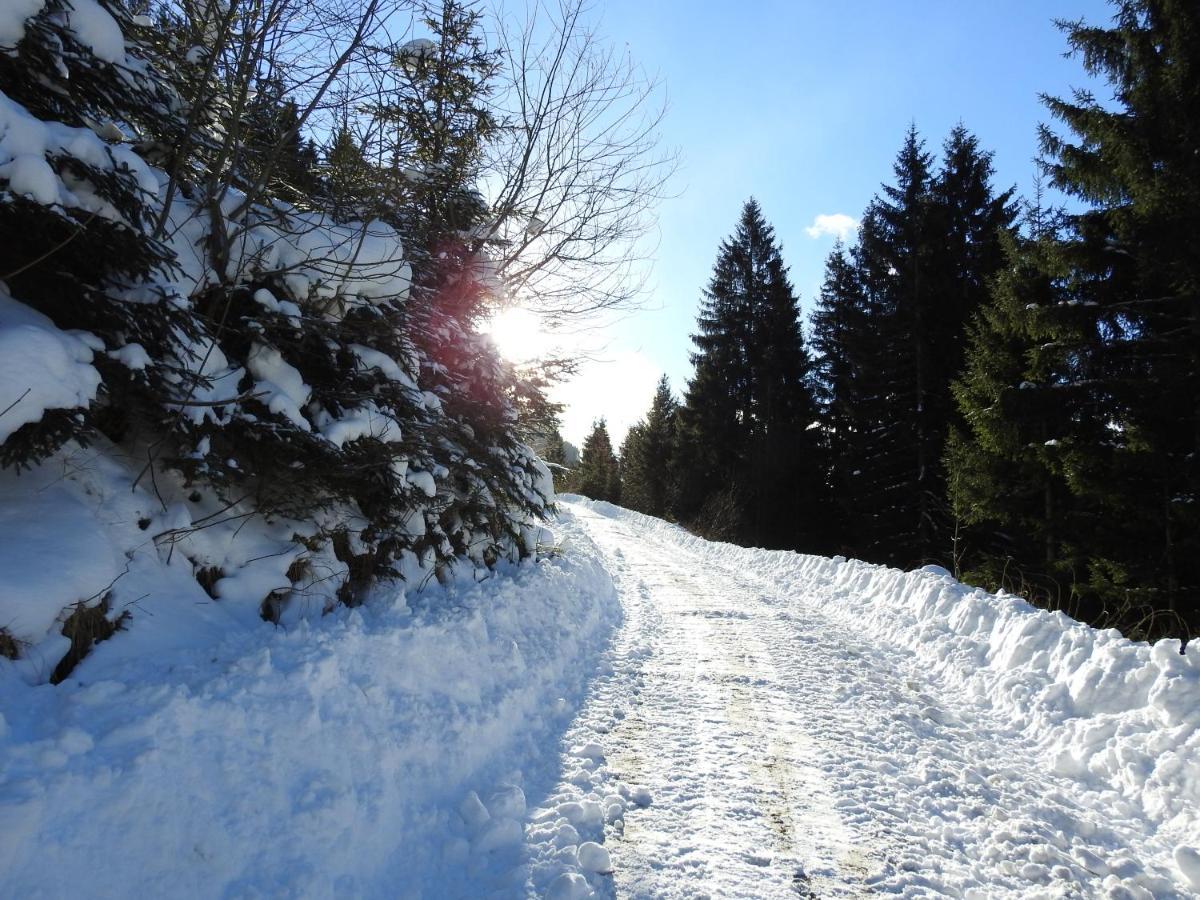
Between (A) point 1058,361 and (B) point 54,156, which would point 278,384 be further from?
(A) point 1058,361

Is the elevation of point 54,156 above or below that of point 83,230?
above

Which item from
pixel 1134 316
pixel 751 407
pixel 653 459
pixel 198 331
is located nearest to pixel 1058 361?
pixel 1134 316

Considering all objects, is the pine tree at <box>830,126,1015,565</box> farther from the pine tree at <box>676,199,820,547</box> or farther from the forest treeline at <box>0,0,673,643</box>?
the forest treeline at <box>0,0,673,643</box>

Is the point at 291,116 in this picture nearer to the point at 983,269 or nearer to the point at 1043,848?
the point at 1043,848

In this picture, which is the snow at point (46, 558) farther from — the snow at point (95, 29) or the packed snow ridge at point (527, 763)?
the snow at point (95, 29)

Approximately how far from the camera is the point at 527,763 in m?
3.68

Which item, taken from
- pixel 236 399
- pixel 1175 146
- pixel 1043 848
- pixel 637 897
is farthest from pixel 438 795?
pixel 1175 146

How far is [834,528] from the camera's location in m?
24.4

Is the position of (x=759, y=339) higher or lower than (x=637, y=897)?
higher

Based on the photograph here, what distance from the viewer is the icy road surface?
2.76 meters

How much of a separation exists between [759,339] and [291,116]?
26.9 meters

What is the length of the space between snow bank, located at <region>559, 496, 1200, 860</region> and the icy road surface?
0.14 meters

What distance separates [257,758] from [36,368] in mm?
1906

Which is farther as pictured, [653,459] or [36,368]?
[653,459]
